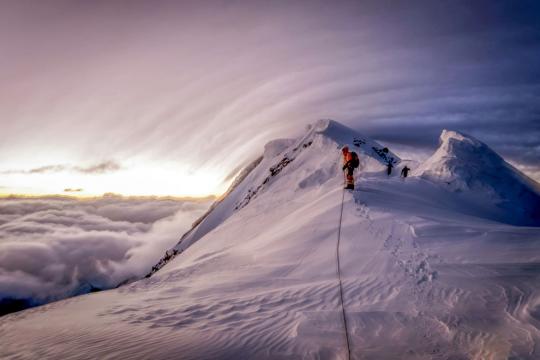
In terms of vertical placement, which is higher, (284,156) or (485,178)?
(284,156)

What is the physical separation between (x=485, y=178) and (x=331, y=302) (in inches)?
852

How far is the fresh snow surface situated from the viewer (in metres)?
6.61

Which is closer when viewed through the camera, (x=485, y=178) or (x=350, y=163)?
(x=350, y=163)

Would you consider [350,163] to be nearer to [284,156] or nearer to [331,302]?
[331,302]

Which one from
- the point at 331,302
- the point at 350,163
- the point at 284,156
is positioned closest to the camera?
the point at 331,302

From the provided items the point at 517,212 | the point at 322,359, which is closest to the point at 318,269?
the point at 322,359

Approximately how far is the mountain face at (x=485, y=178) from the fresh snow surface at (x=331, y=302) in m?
8.44

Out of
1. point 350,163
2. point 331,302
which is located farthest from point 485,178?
point 331,302

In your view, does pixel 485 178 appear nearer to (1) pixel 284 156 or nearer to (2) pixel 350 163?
(2) pixel 350 163

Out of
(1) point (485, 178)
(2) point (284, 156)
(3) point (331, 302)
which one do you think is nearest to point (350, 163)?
(3) point (331, 302)

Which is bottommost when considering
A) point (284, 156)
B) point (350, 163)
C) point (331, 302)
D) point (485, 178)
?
point (331, 302)

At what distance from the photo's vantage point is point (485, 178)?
23.5 m

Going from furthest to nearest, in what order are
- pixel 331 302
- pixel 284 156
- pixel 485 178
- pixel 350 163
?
pixel 284 156 → pixel 485 178 → pixel 350 163 → pixel 331 302

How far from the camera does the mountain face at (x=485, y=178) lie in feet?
71.9
